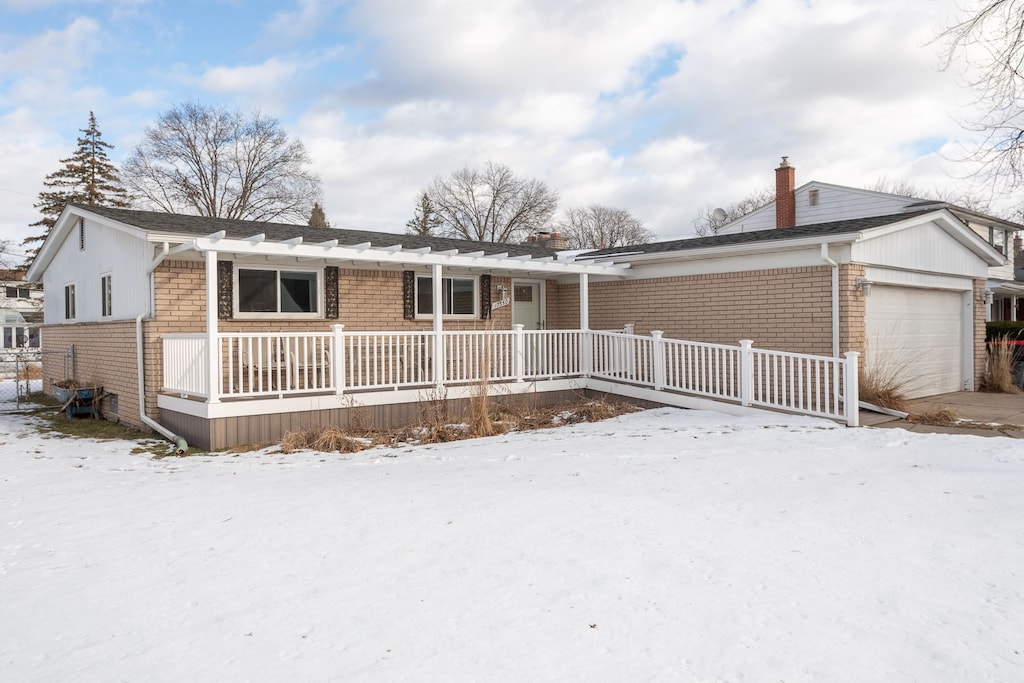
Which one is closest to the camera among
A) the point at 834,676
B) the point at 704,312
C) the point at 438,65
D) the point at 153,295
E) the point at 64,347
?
the point at 834,676

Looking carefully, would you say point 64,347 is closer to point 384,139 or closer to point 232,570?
point 232,570

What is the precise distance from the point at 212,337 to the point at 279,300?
10.1 feet

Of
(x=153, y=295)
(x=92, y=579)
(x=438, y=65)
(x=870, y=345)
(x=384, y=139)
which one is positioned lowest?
(x=92, y=579)

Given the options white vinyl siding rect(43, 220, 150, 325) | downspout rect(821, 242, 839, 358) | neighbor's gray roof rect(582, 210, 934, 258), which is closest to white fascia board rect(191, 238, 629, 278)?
neighbor's gray roof rect(582, 210, 934, 258)

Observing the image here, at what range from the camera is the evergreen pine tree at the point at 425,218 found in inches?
1566

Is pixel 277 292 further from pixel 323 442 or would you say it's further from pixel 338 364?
pixel 323 442

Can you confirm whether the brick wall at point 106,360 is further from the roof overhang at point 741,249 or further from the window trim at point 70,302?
the roof overhang at point 741,249

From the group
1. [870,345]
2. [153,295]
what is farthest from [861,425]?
[153,295]

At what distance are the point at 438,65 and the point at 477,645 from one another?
15506 millimetres

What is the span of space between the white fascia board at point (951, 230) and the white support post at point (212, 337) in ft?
30.7

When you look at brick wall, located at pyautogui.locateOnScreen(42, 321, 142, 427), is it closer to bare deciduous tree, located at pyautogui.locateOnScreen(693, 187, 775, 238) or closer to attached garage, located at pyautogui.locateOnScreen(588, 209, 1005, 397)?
attached garage, located at pyautogui.locateOnScreen(588, 209, 1005, 397)

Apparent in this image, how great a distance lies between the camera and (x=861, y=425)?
867 cm

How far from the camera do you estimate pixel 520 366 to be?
435 inches

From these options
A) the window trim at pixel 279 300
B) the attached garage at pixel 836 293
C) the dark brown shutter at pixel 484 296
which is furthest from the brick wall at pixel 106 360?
the attached garage at pixel 836 293
